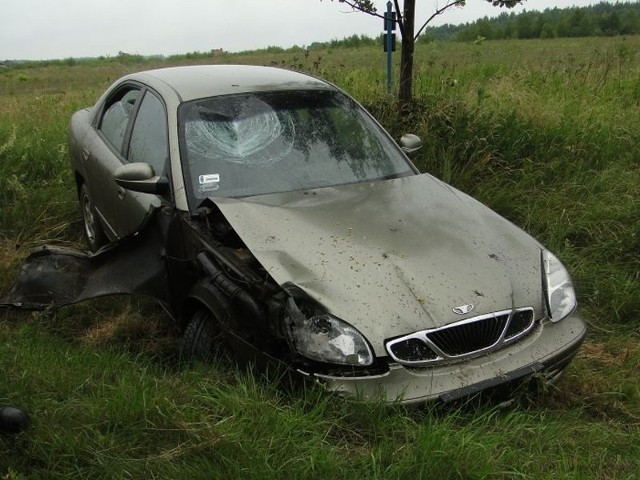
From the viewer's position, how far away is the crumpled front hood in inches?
97.7

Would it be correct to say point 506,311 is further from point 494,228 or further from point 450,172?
point 450,172

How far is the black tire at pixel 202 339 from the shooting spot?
2916mm

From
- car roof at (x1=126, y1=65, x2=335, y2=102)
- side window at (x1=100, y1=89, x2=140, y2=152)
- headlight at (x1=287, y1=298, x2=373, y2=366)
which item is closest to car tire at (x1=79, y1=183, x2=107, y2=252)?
side window at (x1=100, y1=89, x2=140, y2=152)

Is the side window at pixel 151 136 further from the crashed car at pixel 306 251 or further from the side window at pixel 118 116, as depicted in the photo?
the side window at pixel 118 116

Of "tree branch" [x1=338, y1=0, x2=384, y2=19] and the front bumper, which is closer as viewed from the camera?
the front bumper

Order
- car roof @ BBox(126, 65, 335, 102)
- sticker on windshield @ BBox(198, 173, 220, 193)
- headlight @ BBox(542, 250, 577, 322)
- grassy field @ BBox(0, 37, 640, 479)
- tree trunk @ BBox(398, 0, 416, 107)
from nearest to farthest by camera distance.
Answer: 1. grassy field @ BBox(0, 37, 640, 479)
2. headlight @ BBox(542, 250, 577, 322)
3. sticker on windshield @ BBox(198, 173, 220, 193)
4. car roof @ BBox(126, 65, 335, 102)
5. tree trunk @ BBox(398, 0, 416, 107)

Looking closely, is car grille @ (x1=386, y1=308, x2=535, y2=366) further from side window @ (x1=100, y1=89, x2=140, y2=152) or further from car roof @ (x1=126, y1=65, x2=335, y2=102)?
side window @ (x1=100, y1=89, x2=140, y2=152)

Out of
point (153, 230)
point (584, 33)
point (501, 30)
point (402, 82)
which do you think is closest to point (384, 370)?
point (153, 230)

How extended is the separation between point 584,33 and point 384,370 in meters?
69.1

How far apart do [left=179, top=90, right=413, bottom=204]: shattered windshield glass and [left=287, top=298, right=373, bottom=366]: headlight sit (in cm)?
102

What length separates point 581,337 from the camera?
2.79 metres

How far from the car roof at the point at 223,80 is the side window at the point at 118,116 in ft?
0.51

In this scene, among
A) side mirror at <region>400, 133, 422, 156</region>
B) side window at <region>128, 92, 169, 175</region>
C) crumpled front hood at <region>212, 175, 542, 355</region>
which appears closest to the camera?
crumpled front hood at <region>212, 175, 542, 355</region>

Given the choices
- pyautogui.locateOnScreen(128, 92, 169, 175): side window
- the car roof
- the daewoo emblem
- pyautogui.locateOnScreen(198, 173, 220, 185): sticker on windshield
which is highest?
the car roof
